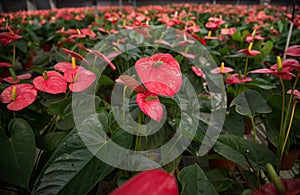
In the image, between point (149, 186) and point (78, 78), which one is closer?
point (149, 186)

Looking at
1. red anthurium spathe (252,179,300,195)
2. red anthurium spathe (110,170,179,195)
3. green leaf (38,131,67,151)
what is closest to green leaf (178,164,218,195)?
red anthurium spathe (252,179,300,195)

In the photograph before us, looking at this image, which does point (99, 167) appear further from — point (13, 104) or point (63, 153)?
point (13, 104)

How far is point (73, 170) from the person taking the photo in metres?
0.42

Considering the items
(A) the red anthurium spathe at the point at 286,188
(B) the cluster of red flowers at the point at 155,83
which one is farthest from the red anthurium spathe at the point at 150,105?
(A) the red anthurium spathe at the point at 286,188

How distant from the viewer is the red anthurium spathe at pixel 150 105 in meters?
0.40

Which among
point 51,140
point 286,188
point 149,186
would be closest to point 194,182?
point 286,188

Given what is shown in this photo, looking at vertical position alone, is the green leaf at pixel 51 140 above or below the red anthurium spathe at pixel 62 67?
below

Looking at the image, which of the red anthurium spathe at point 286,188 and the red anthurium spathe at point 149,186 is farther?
the red anthurium spathe at point 286,188

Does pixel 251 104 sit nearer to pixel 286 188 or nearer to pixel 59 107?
pixel 286 188

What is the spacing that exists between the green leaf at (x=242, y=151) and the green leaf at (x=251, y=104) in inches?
5.5

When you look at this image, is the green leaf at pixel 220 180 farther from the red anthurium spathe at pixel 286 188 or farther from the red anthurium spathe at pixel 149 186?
the red anthurium spathe at pixel 149 186

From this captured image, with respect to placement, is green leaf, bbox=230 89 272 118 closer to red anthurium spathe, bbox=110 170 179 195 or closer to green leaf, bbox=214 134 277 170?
green leaf, bbox=214 134 277 170

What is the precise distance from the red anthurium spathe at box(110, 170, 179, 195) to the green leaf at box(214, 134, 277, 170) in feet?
1.18

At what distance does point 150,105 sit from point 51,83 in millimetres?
271
